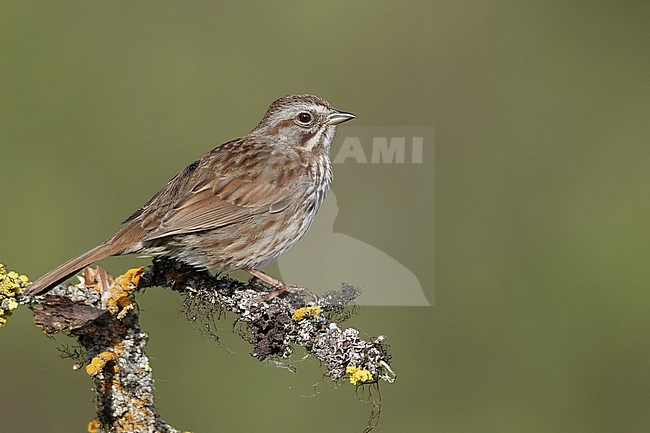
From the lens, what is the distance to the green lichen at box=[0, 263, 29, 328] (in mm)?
3002

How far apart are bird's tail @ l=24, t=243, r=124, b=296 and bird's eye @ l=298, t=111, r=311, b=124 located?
3.54ft

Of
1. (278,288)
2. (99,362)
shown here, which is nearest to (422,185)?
(278,288)

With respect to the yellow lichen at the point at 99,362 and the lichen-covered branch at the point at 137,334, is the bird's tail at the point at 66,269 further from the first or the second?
the yellow lichen at the point at 99,362

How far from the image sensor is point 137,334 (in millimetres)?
3283

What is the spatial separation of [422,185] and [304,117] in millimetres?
2100

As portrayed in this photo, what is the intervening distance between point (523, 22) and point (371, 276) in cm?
364

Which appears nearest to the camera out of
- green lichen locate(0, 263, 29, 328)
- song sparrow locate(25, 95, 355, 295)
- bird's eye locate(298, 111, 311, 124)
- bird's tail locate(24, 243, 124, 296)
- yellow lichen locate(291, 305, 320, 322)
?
green lichen locate(0, 263, 29, 328)

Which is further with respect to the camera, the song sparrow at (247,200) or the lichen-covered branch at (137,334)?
the song sparrow at (247,200)

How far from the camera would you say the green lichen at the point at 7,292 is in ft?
9.85

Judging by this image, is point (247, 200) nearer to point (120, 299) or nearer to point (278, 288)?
point (278, 288)

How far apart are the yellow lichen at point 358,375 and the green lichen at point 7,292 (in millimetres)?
988

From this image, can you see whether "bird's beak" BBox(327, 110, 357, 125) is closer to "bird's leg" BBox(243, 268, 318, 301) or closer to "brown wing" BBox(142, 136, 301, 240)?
"brown wing" BBox(142, 136, 301, 240)

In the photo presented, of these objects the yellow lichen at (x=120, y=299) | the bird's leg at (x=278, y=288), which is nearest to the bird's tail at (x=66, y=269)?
the yellow lichen at (x=120, y=299)

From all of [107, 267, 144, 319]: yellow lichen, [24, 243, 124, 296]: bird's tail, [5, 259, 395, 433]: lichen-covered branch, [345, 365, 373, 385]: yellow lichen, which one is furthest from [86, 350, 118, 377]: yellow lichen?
[345, 365, 373, 385]: yellow lichen
